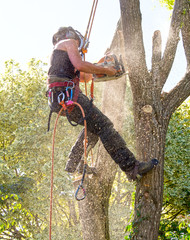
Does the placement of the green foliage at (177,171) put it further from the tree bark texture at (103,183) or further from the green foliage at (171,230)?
the tree bark texture at (103,183)

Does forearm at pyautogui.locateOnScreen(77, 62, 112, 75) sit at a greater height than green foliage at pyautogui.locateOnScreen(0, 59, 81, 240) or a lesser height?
lesser

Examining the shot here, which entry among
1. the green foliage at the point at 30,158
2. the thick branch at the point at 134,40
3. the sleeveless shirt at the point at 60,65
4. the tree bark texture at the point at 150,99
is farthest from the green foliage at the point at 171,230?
the green foliage at the point at 30,158

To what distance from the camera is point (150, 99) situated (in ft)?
11.0

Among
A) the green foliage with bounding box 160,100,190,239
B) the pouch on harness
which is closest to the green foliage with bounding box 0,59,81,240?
the green foliage with bounding box 160,100,190,239

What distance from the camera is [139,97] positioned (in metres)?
3.38

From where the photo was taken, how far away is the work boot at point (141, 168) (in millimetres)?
3057

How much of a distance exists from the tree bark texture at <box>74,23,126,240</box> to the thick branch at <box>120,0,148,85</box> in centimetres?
67

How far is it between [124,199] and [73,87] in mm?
10817

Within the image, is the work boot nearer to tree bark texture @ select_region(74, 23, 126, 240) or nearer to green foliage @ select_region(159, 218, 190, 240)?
tree bark texture @ select_region(74, 23, 126, 240)

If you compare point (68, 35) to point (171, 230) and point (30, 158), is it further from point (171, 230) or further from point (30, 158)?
point (30, 158)

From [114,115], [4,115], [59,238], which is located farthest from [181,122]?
[4,115]

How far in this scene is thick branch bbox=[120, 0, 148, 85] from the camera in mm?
3430

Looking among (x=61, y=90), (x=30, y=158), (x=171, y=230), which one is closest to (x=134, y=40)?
(x=61, y=90)

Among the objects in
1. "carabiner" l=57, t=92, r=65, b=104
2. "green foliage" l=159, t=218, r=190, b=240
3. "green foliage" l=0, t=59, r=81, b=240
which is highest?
"green foliage" l=0, t=59, r=81, b=240
